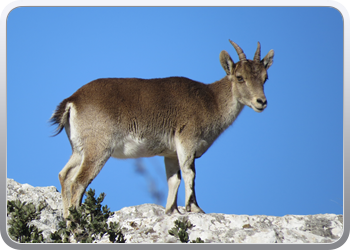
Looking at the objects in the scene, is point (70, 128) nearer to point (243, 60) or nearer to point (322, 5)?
point (243, 60)

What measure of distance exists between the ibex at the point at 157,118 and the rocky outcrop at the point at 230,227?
38.5 inches

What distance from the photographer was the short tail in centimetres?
1061

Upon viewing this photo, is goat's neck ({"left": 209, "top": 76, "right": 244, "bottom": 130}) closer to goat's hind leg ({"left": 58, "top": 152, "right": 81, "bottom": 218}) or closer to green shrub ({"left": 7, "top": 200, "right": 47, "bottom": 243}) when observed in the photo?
goat's hind leg ({"left": 58, "top": 152, "right": 81, "bottom": 218})

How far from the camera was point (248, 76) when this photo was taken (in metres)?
11.5

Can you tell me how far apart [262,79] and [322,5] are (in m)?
3.95

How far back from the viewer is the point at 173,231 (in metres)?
7.47

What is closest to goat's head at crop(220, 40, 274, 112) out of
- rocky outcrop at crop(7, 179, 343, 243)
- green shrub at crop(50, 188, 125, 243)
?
rocky outcrop at crop(7, 179, 343, 243)

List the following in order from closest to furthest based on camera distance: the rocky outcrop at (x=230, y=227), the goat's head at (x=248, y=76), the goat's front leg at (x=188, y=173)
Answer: the rocky outcrop at (x=230, y=227)
the goat's front leg at (x=188, y=173)
the goat's head at (x=248, y=76)

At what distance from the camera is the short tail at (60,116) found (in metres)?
10.6

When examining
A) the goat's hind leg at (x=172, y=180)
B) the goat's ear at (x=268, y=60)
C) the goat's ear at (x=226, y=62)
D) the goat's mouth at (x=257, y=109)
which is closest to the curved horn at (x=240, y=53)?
the goat's ear at (x=226, y=62)

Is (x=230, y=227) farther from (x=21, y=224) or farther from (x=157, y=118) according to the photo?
(x=21, y=224)

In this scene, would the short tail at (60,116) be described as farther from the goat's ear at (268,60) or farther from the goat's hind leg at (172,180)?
the goat's ear at (268,60)

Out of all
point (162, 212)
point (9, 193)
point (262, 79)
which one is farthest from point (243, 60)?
point (9, 193)

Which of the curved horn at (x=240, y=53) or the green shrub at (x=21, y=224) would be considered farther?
the curved horn at (x=240, y=53)
